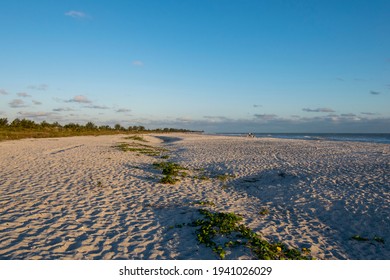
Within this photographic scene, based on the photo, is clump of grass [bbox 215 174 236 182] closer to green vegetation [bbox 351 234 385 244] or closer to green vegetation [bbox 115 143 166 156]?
green vegetation [bbox 351 234 385 244]

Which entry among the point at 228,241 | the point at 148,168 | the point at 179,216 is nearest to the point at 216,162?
the point at 148,168

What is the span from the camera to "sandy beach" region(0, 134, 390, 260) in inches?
269

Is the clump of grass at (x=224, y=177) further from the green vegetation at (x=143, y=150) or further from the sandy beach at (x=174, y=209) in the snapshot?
the green vegetation at (x=143, y=150)

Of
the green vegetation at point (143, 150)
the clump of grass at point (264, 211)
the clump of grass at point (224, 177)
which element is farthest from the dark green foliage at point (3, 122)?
the clump of grass at point (264, 211)

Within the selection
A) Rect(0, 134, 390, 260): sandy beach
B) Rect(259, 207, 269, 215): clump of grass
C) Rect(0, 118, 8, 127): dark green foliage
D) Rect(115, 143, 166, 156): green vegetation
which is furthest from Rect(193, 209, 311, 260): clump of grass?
Rect(0, 118, 8, 127): dark green foliage

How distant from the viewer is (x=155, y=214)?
9.27 meters

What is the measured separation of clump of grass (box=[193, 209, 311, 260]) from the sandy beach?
0.84 feet

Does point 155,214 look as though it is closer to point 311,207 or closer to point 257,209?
point 257,209

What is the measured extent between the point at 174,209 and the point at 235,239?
3.22 meters
